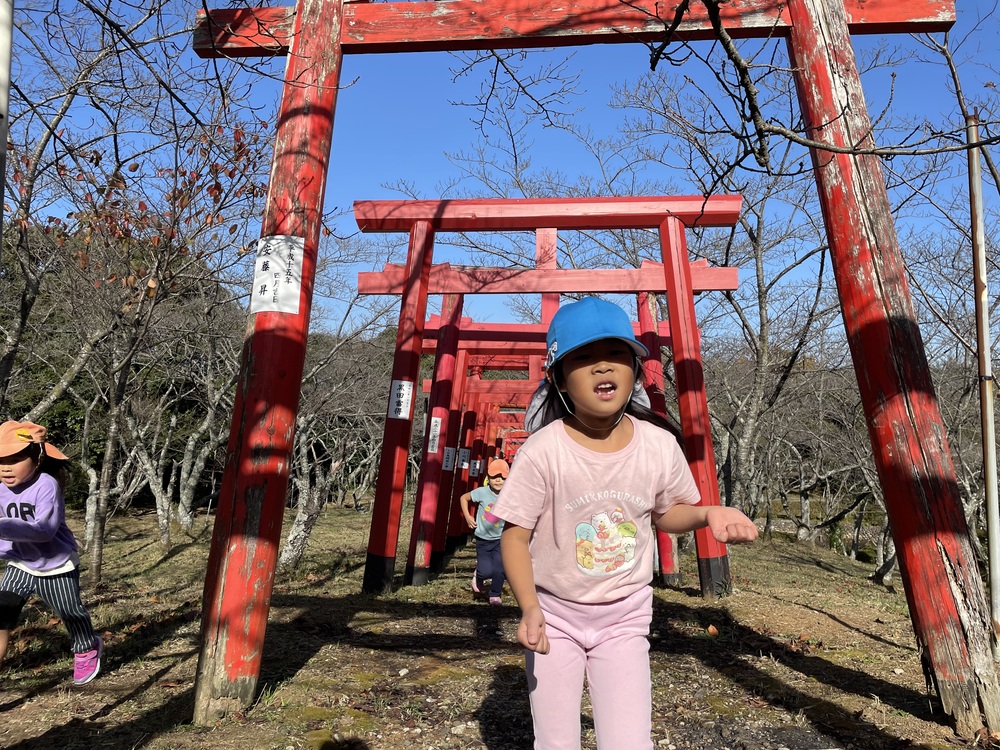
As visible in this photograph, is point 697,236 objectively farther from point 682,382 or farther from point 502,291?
point 682,382

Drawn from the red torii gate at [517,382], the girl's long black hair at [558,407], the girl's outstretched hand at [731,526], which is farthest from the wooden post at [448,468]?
the girl's outstretched hand at [731,526]

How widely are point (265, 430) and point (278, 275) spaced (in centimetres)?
76

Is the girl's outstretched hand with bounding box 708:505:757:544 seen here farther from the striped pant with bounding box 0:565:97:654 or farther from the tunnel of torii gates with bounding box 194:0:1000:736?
the striped pant with bounding box 0:565:97:654

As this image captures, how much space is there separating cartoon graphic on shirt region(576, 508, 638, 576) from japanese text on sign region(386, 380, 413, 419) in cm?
537

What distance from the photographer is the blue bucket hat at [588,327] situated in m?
2.29

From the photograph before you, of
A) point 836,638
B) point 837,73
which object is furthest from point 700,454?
point 837,73

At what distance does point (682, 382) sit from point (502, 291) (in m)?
2.76

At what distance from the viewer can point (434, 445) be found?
33.2 ft

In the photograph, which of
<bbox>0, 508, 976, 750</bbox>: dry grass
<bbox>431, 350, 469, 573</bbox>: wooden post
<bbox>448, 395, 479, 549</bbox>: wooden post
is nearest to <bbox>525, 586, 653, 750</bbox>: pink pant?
<bbox>0, 508, 976, 750</bbox>: dry grass

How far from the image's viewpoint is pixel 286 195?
404 centimetres

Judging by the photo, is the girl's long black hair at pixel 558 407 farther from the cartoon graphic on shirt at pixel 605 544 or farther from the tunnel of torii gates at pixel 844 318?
the tunnel of torii gates at pixel 844 318

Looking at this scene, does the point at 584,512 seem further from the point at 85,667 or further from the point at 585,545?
the point at 85,667

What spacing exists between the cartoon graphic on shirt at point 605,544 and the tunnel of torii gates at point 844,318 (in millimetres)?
1872

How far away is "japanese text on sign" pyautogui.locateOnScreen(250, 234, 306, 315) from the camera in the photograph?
3.91 m
